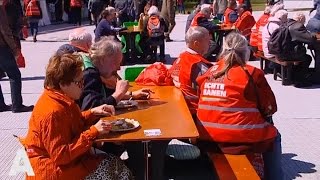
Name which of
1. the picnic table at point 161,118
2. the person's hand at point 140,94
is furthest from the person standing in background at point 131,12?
the person's hand at point 140,94

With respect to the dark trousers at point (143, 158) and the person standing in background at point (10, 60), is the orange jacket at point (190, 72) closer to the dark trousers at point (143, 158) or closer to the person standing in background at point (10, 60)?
the dark trousers at point (143, 158)

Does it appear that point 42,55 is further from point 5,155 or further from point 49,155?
point 49,155

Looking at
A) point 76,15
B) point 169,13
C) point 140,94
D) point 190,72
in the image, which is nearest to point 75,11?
point 76,15

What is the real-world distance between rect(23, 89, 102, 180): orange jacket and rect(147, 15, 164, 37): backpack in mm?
8971

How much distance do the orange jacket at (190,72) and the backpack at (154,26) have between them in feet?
24.2

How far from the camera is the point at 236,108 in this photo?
4480mm

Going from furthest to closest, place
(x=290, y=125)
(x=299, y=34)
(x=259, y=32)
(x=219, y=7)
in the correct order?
(x=219, y=7)
(x=259, y=32)
(x=299, y=34)
(x=290, y=125)

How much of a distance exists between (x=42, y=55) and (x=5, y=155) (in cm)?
908

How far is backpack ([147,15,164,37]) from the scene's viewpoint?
42.1 ft

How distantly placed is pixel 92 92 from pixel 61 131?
95cm

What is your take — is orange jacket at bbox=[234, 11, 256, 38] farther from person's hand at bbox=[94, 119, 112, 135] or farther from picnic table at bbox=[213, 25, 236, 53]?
person's hand at bbox=[94, 119, 112, 135]

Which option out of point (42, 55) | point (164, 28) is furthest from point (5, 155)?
point (42, 55)

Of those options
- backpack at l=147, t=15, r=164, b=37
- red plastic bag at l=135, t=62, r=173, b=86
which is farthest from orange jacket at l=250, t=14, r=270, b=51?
red plastic bag at l=135, t=62, r=173, b=86

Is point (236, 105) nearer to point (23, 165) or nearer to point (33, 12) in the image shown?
point (23, 165)
